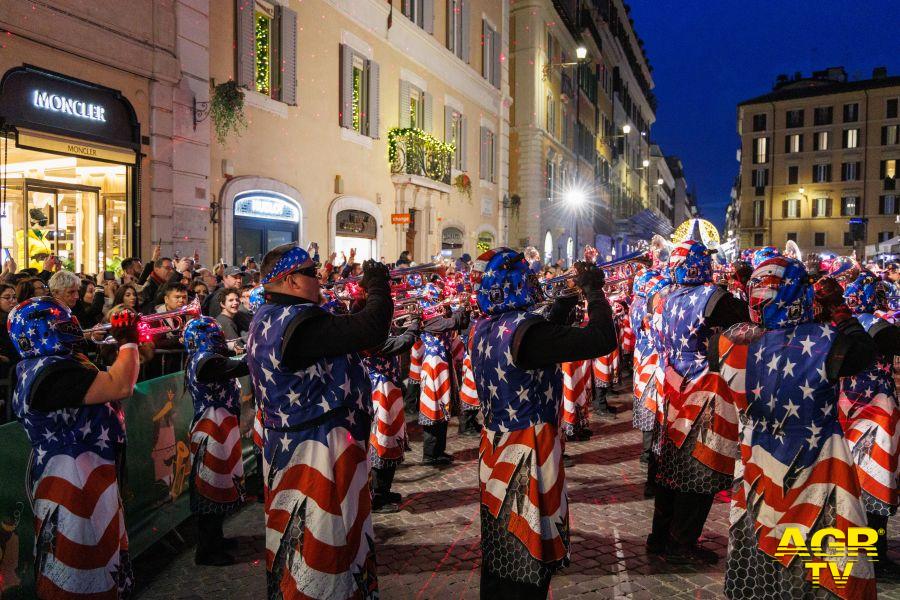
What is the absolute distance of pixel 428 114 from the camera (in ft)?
65.8

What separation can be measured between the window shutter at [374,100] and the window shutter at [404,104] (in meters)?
1.31

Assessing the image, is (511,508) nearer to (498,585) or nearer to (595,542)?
(498,585)

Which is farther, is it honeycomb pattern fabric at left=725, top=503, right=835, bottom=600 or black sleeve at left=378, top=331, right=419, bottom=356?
black sleeve at left=378, top=331, right=419, bottom=356

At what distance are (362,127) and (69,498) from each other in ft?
47.6

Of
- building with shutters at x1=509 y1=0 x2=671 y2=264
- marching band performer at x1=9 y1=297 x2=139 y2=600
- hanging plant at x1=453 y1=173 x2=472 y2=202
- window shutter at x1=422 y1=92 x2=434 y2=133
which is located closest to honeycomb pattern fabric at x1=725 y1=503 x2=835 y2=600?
marching band performer at x1=9 y1=297 x2=139 y2=600

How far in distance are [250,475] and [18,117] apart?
6.05m

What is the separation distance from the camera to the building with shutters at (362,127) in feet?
43.0

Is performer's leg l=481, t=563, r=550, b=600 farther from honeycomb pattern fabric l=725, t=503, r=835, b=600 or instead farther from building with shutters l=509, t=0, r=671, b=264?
building with shutters l=509, t=0, r=671, b=264

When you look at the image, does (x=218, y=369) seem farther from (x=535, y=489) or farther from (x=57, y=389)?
(x=535, y=489)

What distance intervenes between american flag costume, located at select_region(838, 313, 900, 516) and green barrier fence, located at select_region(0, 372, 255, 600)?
4.72m

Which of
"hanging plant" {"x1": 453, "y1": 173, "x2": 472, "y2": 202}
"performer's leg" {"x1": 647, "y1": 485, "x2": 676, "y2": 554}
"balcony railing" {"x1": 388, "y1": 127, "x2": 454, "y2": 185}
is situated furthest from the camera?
"hanging plant" {"x1": 453, "y1": 173, "x2": 472, "y2": 202}

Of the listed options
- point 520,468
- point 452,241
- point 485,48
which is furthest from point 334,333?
point 485,48

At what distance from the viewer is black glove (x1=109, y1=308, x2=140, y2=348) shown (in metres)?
3.56

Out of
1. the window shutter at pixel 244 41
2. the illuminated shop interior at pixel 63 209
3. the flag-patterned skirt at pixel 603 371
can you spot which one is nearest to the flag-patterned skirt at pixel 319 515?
the flag-patterned skirt at pixel 603 371
